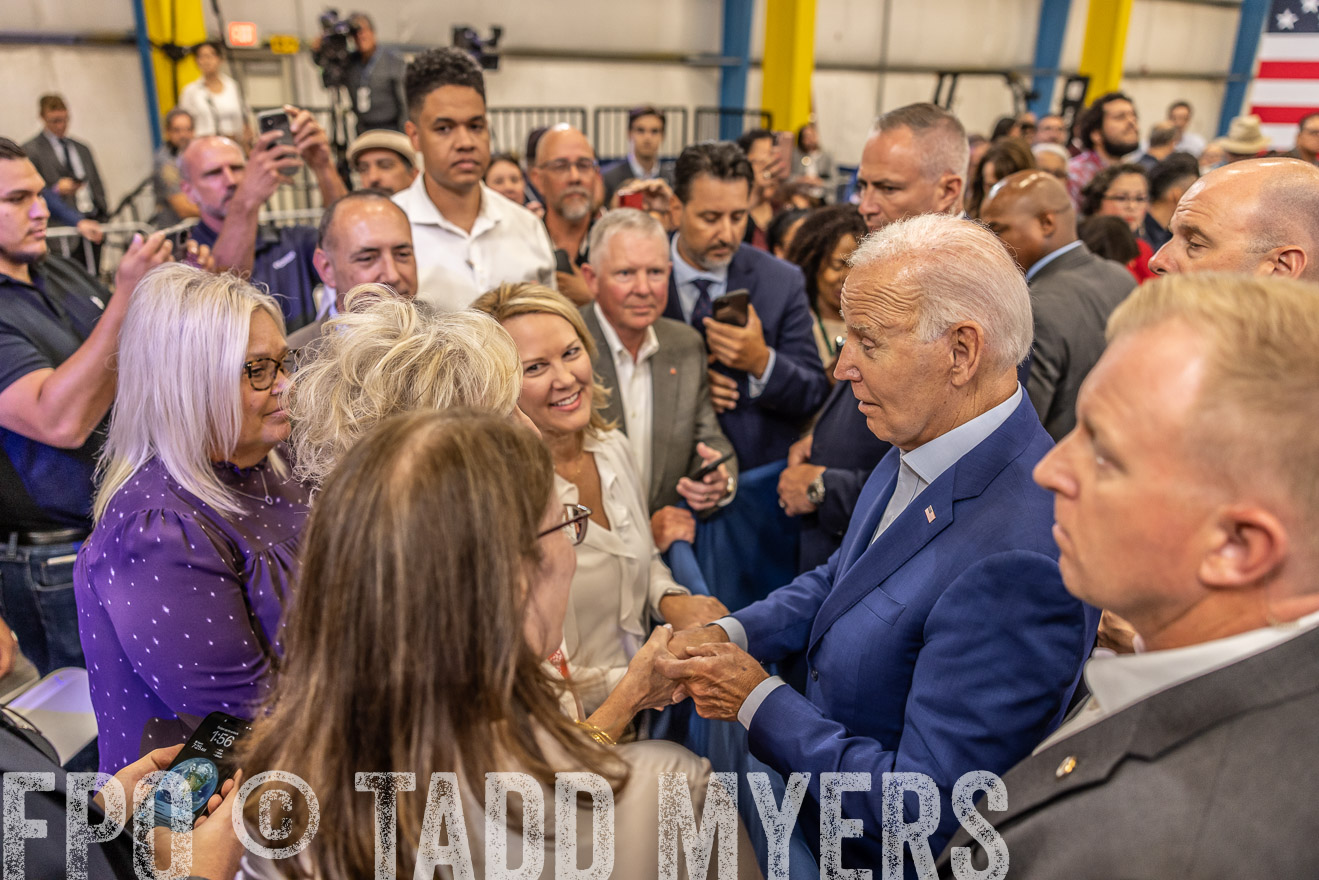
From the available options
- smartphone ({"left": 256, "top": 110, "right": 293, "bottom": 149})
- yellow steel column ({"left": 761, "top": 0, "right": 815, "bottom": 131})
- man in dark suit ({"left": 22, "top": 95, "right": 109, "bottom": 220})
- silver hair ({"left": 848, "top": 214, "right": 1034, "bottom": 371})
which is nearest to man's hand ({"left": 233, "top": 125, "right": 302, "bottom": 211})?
smartphone ({"left": 256, "top": 110, "right": 293, "bottom": 149})

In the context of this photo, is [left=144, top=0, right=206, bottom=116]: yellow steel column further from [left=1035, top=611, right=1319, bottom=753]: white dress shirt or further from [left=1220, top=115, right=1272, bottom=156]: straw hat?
[left=1220, top=115, right=1272, bottom=156]: straw hat

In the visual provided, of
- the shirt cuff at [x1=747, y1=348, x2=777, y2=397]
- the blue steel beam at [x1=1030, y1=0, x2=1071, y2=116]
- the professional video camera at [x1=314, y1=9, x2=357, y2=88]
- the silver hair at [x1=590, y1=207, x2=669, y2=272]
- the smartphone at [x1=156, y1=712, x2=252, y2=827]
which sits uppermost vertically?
the blue steel beam at [x1=1030, y1=0, x2=1071, y2=116]

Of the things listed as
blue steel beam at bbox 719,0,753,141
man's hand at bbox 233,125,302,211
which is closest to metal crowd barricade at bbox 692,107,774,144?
blue steel beam at bbox 719,0,753,141

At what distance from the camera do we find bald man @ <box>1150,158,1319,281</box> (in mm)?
1771

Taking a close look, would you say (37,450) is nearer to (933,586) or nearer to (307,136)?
(307,136)

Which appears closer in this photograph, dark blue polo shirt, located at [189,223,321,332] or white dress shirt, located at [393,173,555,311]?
white dress shirt, located at [393,173,555,311]

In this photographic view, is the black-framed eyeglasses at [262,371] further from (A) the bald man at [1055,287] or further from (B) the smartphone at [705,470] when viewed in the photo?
(A) the bald man at [1055,287]

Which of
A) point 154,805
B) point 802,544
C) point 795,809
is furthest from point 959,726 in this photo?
point 802,544

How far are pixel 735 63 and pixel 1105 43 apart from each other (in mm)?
6281

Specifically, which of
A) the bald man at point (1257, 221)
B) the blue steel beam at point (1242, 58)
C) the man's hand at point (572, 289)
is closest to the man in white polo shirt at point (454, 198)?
the man's hand at point (572, 289)

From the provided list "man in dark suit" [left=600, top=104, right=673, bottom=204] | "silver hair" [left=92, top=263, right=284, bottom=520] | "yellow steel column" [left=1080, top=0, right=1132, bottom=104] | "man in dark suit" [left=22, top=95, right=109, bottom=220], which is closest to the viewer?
"silver hair" [left=92, top=263, right=284, bottom=520]

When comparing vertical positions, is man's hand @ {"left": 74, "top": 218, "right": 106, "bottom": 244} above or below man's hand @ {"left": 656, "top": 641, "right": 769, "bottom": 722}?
above

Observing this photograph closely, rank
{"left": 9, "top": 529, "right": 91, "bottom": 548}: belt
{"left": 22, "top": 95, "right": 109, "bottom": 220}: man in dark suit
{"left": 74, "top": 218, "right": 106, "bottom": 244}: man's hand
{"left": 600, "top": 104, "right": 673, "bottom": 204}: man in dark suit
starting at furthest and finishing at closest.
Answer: {"left": 22, "top": 95, "right": 109, "bottom": 220}: man in dark suit, {"left": 600, "top": 104, "right": 673, "bottom": 204}: man in dark suit, {"left": 74, "top": 218, "right": 106, "bottom": 244}: man's hand, {"left": 9, "top": 529, "right": 91, "bottom": 548}: belt

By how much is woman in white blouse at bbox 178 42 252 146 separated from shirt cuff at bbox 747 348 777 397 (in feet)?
20.2
